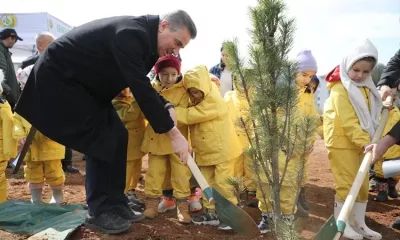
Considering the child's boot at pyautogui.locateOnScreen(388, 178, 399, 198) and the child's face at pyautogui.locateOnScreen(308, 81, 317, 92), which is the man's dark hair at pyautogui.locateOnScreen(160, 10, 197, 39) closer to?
the child's face at pyautogui.locateOnScreen(308, 81, 317, 92)

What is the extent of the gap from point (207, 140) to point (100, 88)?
1176 millimetres

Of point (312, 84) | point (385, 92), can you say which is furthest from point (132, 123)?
point (385, 92)

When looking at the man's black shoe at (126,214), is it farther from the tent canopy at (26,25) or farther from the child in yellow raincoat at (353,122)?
the tent canopy at (26,25)

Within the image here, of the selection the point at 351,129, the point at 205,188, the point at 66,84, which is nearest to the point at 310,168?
the point at 351,129

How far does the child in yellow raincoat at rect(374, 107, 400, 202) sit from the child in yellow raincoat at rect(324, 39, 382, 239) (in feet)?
3.94

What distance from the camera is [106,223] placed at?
9.92ft

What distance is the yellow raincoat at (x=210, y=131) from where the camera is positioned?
357cm

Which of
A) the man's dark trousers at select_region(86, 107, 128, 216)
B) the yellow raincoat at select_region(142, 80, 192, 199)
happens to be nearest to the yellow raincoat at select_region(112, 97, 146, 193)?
the yellow raincoat at select_region(142, 80, 192, 199)

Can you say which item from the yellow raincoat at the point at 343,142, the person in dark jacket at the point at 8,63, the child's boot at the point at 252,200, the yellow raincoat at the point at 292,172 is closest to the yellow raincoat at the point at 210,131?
the yellow raincoat at the point at 292,172

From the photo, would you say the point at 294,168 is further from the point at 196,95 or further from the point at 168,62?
the point at 168,62

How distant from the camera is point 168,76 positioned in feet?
12.1

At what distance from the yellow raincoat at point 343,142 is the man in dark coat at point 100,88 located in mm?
1486

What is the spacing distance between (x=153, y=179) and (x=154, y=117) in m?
1.24

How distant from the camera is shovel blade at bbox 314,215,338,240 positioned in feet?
7.85
